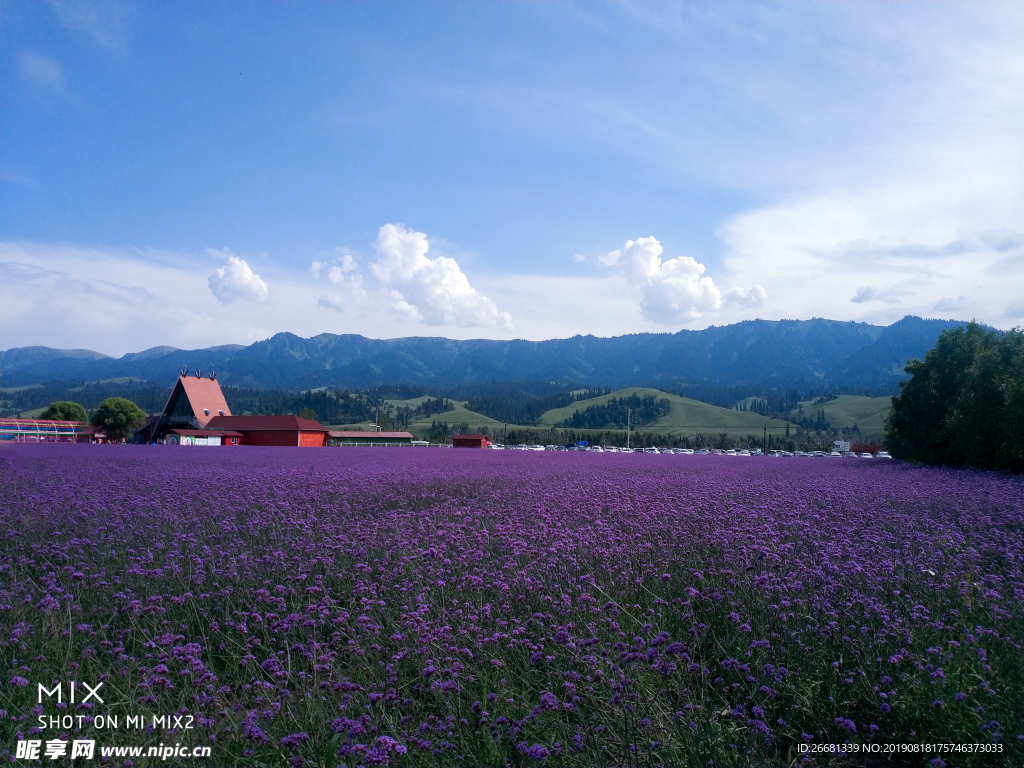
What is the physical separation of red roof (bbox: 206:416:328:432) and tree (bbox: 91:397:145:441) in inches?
412

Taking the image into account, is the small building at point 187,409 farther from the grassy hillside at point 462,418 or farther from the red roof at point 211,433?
the grassy hillside at point 462,418

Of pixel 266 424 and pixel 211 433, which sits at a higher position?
pixel 266 424

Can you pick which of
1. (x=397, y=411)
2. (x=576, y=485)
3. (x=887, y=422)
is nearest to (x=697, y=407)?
(x=397, y=411)

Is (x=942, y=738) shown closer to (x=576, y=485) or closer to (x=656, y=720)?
(x=656, y=720)

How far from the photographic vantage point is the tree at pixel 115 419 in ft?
189

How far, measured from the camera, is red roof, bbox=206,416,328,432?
168ft

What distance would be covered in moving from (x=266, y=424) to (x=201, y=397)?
13309 millimetres

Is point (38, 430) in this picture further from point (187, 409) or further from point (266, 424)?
point (266, 424)

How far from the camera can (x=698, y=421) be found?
135 metres

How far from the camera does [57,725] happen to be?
308 centimetres

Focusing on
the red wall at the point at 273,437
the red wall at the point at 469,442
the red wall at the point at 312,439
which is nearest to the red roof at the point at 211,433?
Result: the red wall at the point at 273,437

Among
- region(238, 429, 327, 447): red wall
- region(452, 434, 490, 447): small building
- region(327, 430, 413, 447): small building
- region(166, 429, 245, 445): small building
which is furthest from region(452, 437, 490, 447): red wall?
region(166, 429, 245, 445): small building

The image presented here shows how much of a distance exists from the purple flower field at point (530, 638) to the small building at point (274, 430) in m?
45.8

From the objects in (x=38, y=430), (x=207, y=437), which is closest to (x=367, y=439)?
(x=207, y=437)
